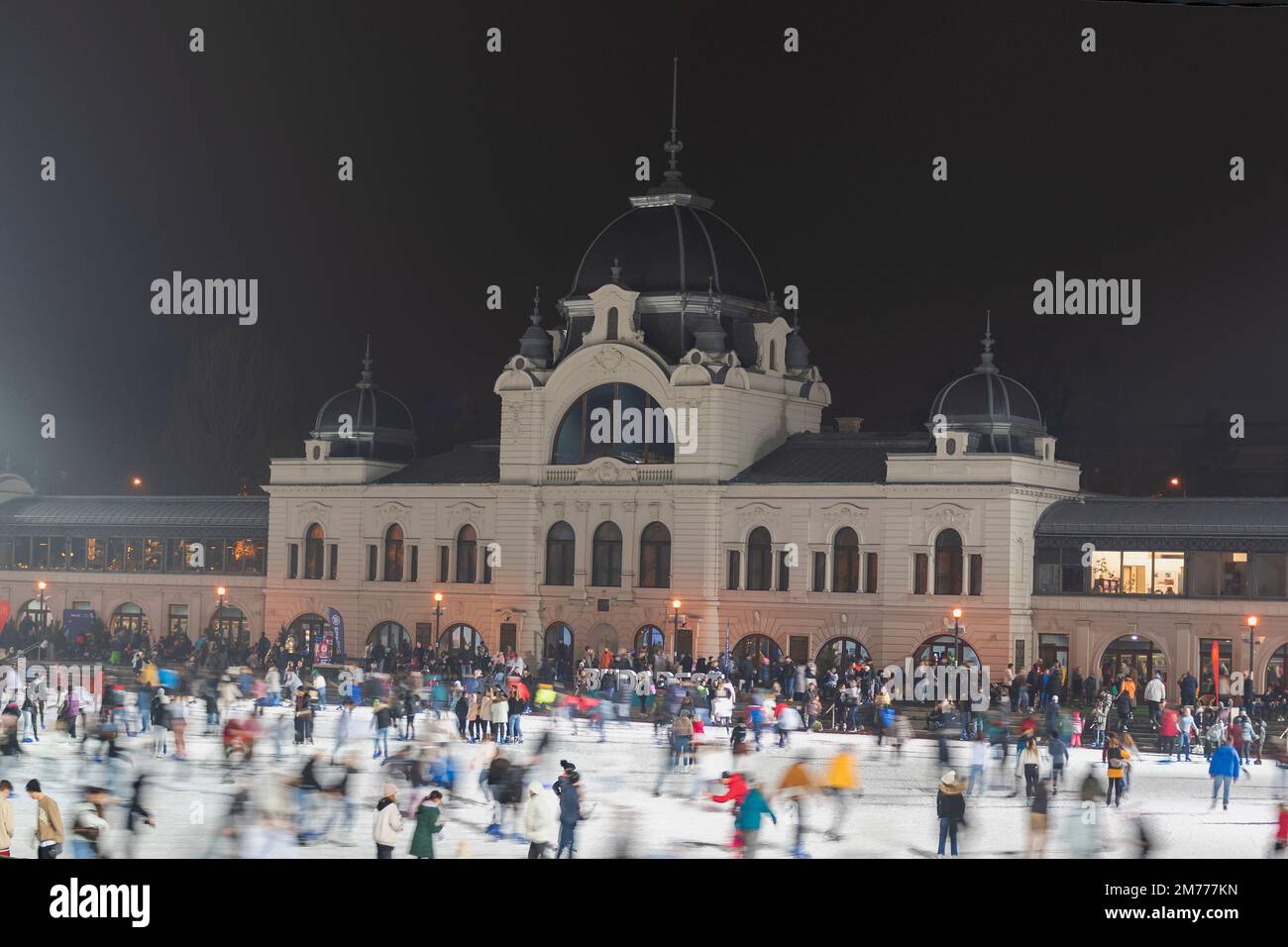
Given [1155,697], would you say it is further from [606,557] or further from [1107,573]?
[606,557]

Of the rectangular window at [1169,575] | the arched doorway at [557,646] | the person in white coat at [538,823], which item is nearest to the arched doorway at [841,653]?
the arched doorway at [557,646]

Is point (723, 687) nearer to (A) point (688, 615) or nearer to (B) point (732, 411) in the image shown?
(A) point (688, 615)

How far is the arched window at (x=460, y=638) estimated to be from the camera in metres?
44.8

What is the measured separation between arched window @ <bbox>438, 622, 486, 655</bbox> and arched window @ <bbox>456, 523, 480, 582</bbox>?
1.96m

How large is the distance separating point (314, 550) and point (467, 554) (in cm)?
367

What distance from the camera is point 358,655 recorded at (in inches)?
1813

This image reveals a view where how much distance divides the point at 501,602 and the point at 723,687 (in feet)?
41.1

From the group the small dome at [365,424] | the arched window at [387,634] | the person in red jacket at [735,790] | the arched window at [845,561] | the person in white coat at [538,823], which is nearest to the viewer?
the person in white coat at [538,823]

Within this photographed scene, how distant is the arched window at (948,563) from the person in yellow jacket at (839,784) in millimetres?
14365

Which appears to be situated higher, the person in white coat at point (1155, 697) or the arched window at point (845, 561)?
the arched window at point (845, 561)

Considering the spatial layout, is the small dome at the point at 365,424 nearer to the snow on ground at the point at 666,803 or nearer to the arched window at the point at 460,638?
the arched window at the point at 460,638

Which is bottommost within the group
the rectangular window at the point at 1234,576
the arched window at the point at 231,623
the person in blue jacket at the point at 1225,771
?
the person in blue jacket at the point at 1225,771

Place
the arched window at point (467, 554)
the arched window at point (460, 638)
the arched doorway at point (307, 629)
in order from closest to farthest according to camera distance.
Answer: the arched window at point (460, 638) < the arched doorway at point (307, 629) < the arched window at point (467, 554)
